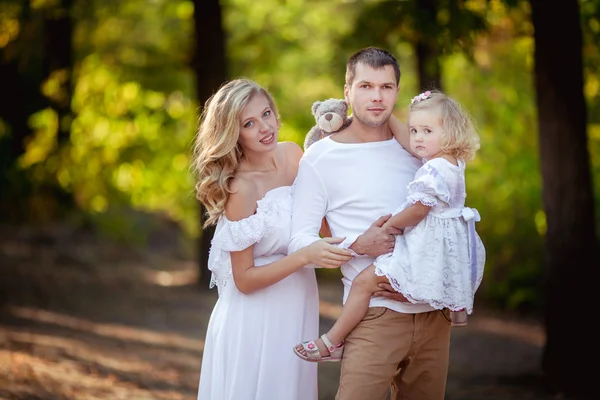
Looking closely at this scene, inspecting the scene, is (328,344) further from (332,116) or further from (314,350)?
(332,116)

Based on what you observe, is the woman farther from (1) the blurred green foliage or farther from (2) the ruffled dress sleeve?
(1) the blurred green foliage

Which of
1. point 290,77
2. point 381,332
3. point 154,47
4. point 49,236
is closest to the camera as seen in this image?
point 381,332

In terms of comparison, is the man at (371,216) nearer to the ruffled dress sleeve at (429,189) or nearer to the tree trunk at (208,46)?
the ruffled dress sleeve at (429,189)

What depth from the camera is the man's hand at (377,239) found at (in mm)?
3666

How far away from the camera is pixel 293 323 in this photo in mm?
4020

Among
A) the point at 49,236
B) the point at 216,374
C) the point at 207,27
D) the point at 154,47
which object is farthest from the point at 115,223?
the point at 216,374

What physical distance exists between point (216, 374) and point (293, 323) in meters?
0.44

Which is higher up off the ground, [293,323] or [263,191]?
[263,191]

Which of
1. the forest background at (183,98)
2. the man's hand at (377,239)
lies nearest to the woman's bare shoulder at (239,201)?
the man's hand at (377,239)

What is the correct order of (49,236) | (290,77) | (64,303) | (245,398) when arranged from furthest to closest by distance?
(290,77), (49,236), (64,303), (245,398)

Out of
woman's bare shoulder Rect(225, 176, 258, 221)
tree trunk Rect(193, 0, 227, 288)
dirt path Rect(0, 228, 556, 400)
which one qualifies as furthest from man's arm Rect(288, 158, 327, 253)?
tree trunk Rect(193, 0, 227, 288)

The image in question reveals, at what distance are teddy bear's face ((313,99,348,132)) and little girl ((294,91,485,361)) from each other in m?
0.34

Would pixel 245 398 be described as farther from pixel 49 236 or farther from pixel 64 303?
pixel 49 236

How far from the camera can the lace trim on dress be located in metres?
3.86
